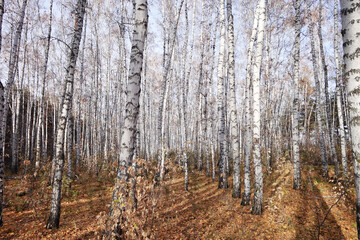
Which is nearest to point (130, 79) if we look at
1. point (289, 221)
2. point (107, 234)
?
point (107, 234)

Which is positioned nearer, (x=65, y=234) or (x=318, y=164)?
(x=65, y=234)

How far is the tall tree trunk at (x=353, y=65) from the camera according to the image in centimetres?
184

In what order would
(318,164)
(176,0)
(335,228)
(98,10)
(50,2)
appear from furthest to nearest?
(318,164)
(98,10)
(176,0)
(50,2)
(335,228)

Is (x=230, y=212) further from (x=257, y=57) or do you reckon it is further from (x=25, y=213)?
(x=25, y=213)

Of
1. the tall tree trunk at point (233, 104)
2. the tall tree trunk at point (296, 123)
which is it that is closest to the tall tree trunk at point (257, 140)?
the tall tree trunk at point (233, 104)

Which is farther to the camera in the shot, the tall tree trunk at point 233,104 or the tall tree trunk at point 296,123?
the tall tree trunk at point 296,123

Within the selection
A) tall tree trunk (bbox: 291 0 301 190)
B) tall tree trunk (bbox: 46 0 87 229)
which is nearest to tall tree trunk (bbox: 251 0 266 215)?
tall tree trunk (bbox: 291 0 301 190)

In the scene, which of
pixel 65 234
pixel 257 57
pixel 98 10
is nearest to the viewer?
pixel 65 234

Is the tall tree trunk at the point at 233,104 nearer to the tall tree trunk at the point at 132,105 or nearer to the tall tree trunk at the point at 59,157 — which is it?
the tall tree trunk at the point at 132,105

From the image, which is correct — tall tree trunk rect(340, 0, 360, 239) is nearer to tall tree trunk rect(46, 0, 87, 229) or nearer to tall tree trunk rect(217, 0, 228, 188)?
tall tree trunk rect(46, 0, 87, 229)

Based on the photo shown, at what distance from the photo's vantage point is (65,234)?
170 inches

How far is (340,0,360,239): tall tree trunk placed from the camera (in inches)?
72.5

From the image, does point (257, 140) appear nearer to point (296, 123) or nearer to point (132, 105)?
point (132, 105)

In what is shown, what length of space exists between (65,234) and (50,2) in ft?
37.3
